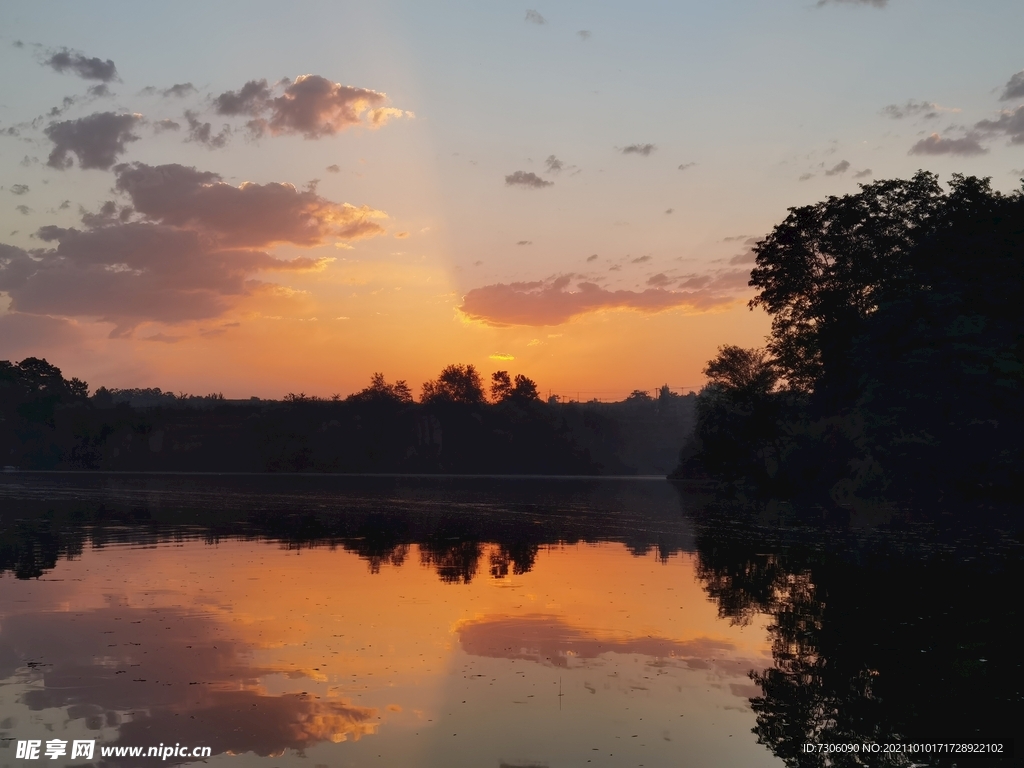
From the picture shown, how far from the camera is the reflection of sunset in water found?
1155cm

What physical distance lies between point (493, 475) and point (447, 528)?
130488 mm

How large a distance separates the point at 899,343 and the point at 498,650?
5321 centimetres

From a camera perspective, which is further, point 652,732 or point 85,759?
point 652,732

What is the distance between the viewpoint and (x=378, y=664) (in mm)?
15156

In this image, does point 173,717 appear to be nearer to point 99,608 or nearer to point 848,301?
point 99,608

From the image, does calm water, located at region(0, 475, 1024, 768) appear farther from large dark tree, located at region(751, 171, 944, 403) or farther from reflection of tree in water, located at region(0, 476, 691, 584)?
large dark tree, located at region(751, 171, 944, 403)

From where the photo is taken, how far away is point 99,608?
64.8 feet

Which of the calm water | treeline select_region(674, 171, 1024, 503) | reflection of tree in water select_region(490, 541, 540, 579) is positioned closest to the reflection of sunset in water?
the calm water

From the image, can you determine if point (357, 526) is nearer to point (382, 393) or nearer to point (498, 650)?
point (498, 650)

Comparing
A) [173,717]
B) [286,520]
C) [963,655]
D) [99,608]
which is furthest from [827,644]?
[286,520]

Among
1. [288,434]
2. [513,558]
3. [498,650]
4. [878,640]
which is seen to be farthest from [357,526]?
[288,434]

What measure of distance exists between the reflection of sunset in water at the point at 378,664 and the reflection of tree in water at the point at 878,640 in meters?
0.75

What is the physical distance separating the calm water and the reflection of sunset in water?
0.20ft

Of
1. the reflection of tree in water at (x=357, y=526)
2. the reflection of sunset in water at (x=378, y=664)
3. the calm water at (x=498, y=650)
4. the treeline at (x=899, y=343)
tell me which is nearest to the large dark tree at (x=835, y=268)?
the treeline at (x=899, y=343)
